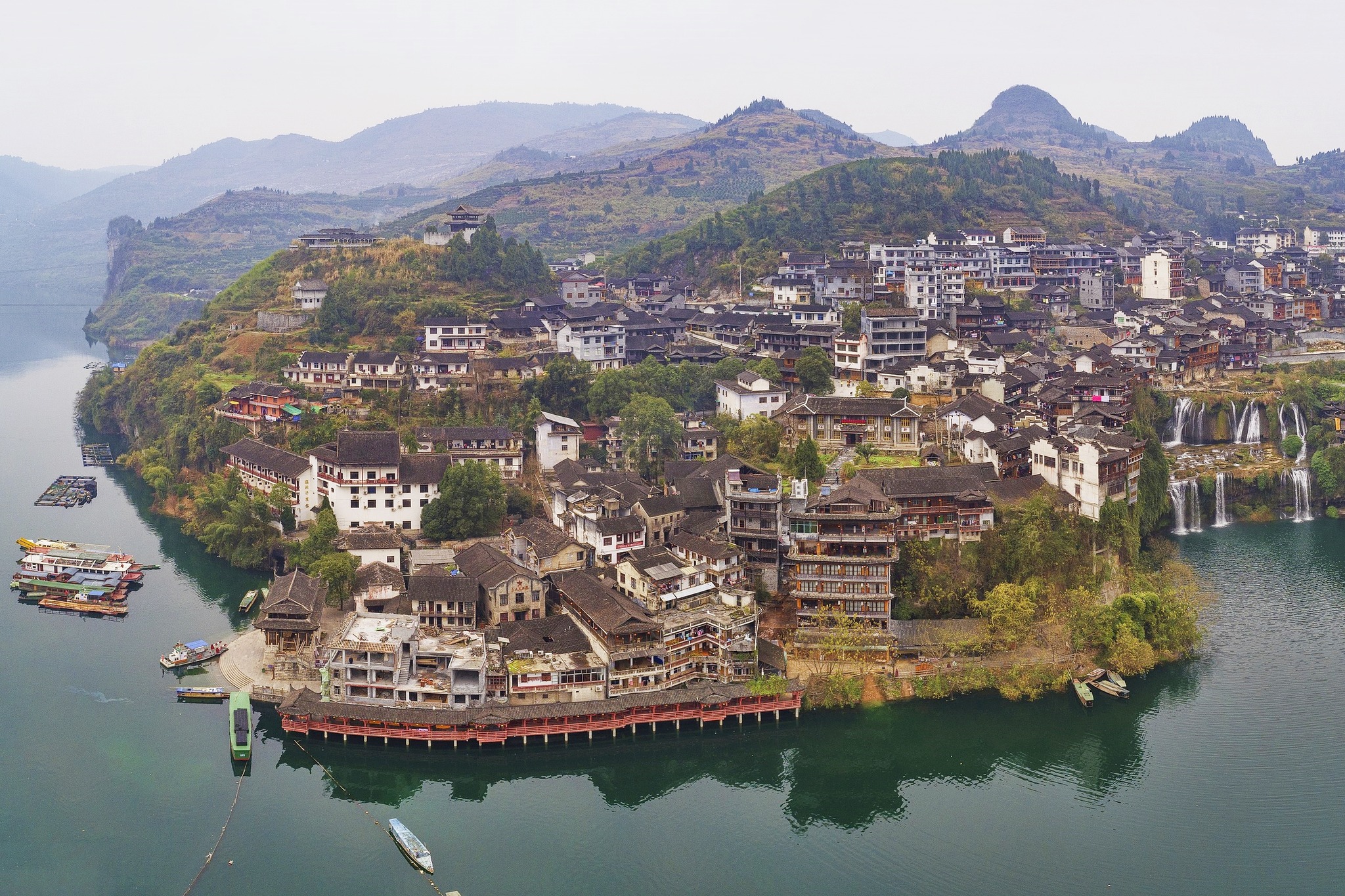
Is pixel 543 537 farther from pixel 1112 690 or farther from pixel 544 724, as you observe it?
pixel 1112 690

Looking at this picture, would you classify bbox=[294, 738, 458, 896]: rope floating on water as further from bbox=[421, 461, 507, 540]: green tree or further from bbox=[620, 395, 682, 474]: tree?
bbox=[620, 395, 682, 474]: tree

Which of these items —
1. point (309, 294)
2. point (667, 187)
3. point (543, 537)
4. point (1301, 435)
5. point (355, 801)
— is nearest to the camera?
point (355, 801)

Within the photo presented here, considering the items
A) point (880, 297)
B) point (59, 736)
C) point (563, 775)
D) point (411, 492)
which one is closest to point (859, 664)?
point (563, 775)

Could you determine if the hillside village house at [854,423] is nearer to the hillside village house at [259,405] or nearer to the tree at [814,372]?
the tree at [814,372]

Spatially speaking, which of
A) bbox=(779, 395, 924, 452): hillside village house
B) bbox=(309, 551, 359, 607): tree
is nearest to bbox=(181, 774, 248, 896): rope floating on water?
bbox=(309, 551, 359, 607): tree

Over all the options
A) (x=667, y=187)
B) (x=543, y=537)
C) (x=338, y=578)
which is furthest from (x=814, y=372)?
(x=667, y=187)

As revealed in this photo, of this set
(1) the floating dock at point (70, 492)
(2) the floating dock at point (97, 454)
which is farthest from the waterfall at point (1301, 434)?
(2) the floating dock at point (97, 454)

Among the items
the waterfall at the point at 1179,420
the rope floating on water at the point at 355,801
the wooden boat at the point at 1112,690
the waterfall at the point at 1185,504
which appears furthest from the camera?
the waterfall at the point at 1179,420

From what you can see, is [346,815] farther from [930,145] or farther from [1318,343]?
[930,145]
